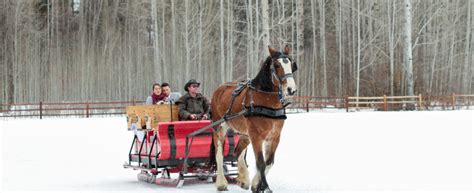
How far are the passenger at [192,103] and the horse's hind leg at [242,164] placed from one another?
902 mm

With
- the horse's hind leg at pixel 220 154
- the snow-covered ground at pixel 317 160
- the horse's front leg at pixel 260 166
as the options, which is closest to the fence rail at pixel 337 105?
the snow-covered ground at pixel 317 160

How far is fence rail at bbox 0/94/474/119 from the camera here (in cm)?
3078

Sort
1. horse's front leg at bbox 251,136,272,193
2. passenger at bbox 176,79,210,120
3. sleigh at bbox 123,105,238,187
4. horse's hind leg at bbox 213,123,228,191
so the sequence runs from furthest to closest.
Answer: passenger at bbox 176,79,210,120 → sleigh at bbox 123,105,238,187 → horse's hind leg at bbox 213,123,228,191 → horse's front leg at bbox 251,136,272,193

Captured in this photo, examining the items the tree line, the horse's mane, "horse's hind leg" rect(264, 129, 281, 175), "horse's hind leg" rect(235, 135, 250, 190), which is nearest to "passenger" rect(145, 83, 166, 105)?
"horse's hind leg" rect(235, 135, 250, 190)

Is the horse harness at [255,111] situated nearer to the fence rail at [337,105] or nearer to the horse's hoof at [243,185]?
the horse's hoof at [243,185]

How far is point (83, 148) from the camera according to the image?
52.9 feet

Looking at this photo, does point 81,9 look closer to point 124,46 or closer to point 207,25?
point 124,46

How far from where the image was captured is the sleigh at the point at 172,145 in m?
9.28

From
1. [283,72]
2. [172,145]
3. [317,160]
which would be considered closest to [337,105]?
[317,160]

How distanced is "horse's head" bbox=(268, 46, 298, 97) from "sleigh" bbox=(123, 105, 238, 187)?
1487 millimetres

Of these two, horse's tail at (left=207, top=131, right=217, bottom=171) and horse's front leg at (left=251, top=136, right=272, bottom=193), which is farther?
horse's tail at (left=207, top=131, right=217, bottom=171)

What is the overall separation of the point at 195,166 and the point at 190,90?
110 centimetres

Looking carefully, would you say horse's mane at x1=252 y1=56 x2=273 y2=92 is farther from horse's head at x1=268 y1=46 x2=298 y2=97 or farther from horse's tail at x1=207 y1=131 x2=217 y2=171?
horse's tail at x1=207 y1=131 x2=217 y2=171

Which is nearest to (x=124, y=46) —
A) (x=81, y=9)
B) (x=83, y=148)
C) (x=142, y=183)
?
(x=81, y=9)
